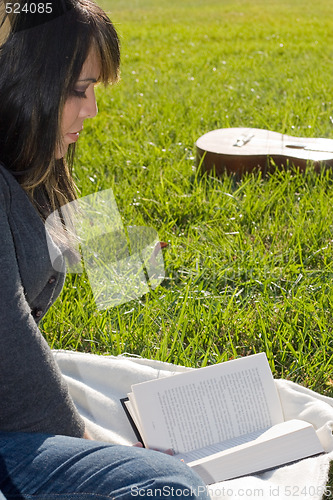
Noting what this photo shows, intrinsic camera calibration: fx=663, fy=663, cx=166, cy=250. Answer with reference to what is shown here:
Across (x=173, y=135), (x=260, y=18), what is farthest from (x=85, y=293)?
(x=260, y=18)

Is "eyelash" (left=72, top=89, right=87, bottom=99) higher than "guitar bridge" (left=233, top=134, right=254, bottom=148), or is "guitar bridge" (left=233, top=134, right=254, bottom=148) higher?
"eyelash" (left=72, top=89, right=87, bottom=99)

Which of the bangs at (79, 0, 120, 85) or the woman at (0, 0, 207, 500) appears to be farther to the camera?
the bangs at (79, 0, 120, 85)

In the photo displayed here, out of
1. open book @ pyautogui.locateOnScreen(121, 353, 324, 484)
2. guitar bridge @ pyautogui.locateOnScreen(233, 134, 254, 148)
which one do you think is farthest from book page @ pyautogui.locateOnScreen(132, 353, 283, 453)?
guitar bridge @ pyautogui.locateOnScreen(233, 134, 254, 148)

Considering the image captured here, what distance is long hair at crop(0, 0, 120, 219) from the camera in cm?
168

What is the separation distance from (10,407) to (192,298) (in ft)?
4.25

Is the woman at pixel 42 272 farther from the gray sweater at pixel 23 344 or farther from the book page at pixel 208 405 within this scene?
the book page at pixel 208 405

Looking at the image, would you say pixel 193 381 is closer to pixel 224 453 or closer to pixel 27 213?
pixel 224 453

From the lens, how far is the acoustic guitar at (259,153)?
381 centimetres

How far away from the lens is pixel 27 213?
170 cm

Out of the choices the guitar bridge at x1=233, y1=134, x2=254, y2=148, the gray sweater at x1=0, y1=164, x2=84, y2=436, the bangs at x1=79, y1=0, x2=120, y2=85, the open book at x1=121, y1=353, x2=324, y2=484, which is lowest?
the open book at x1=121, y1=353, x2=324, y2=484

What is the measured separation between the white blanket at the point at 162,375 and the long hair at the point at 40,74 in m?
0.73

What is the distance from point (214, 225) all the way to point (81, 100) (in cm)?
167

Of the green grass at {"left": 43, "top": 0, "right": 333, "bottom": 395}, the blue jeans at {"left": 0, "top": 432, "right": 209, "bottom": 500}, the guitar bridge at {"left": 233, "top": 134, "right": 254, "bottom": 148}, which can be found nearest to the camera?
the blue jeans at {"left": 0, "top": 432, "right": 209, "bottom": 500}

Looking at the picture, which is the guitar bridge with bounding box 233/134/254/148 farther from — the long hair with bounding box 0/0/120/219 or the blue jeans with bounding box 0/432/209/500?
the blue jeans with bounding box 0/432/209/500
